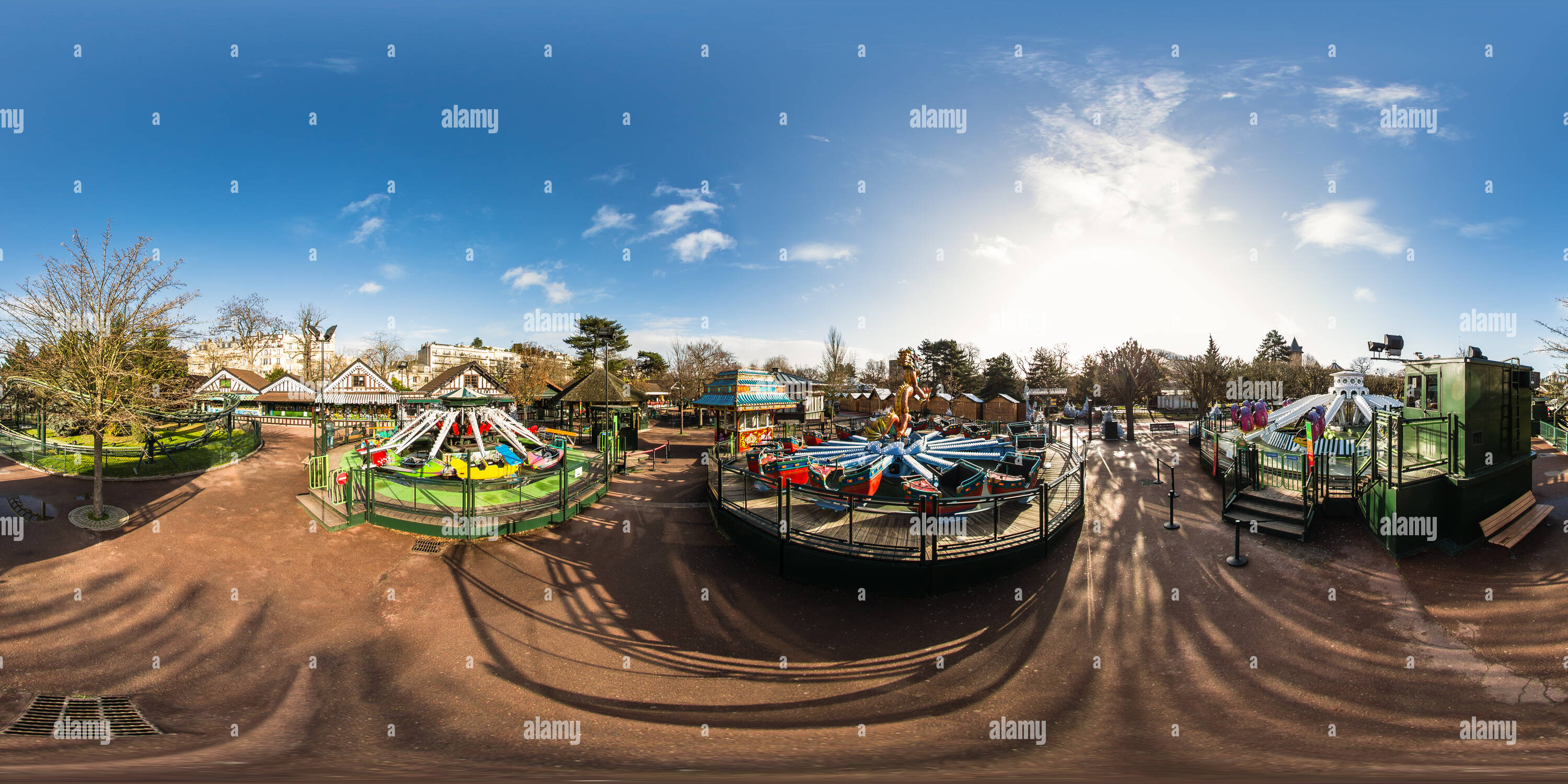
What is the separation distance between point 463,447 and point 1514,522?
2491cm

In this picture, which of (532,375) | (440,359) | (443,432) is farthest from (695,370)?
(440,359)

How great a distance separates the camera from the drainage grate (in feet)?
18.6

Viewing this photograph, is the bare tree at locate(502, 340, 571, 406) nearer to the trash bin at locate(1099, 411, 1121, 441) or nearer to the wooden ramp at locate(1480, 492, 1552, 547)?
the trash bin at locate(1099, 411, 1121, 441)

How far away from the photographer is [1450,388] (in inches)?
382

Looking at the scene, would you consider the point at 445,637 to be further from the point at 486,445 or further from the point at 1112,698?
the point at 486,445

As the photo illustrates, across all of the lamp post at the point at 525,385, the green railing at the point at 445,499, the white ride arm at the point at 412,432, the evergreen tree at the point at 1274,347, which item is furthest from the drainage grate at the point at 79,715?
the evergreen tree at the point at 1274,347

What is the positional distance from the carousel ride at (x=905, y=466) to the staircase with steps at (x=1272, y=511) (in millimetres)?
4049

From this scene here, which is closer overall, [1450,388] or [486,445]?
[1450,388]

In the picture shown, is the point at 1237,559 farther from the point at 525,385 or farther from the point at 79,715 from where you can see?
the point at 525,385

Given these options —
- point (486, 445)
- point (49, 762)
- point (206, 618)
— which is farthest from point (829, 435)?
point (49, 762)

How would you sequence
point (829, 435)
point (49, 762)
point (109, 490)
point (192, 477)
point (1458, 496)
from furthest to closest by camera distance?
point (829, 435), point (192, 477), point (109, 490), point (1458, 496), point (49, 762)

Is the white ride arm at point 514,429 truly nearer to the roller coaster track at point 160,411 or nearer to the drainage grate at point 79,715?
the roller coaster track at point 160,411

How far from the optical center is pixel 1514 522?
30.9ft

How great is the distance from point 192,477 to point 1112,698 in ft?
75.7
